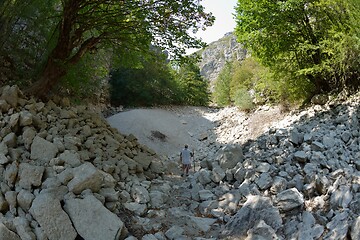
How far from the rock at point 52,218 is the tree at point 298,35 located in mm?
7972

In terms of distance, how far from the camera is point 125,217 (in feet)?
14.8

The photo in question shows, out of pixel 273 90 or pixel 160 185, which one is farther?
pixel 273 90

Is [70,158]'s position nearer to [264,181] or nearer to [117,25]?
[264,181]

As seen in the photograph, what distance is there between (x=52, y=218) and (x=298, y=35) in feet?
30.7

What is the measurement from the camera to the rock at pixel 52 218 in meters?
3.78

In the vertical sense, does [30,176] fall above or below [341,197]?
above

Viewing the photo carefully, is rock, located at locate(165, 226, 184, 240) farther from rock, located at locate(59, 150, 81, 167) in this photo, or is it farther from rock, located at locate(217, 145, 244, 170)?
rock, located at locate(217, 145, 244, 170)

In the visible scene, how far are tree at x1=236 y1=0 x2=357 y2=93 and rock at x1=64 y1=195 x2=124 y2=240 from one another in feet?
24.7

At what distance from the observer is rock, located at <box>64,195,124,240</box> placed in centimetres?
385

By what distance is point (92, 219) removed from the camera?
156 inches

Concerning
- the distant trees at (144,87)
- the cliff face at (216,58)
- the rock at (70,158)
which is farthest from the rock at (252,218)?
the cliff face at (216,58)

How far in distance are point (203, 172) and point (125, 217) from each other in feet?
7.11

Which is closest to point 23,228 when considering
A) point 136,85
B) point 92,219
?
point 92,219

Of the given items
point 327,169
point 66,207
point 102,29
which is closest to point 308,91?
point 327,169
